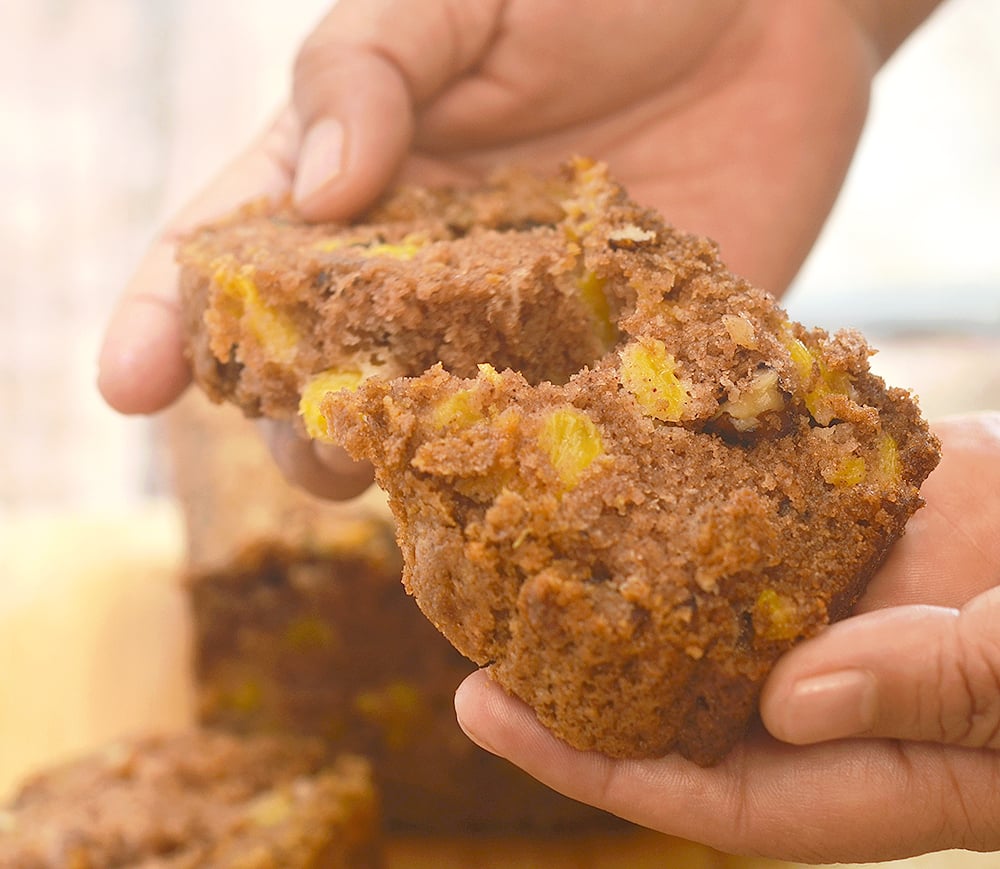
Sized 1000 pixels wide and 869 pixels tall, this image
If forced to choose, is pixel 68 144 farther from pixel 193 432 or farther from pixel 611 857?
pixel 611 857

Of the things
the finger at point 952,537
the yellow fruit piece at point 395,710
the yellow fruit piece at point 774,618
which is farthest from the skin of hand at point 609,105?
the yellow fruit piece at point 774,618

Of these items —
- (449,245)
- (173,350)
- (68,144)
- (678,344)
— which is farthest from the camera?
(68,144)

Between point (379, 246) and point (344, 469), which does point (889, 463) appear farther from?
point (344, 469)

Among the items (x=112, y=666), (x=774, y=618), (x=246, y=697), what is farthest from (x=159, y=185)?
(x=774, y=618)

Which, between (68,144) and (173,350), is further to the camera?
(68,144)

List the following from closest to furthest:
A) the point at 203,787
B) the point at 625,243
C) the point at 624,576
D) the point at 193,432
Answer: the point at 624,576, the point at 625,243, the point at 203,787, the point at 193,432

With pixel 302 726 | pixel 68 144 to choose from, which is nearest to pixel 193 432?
pixel 302 726
